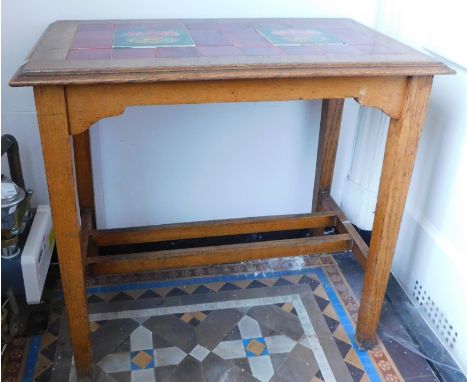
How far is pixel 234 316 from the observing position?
1647mm

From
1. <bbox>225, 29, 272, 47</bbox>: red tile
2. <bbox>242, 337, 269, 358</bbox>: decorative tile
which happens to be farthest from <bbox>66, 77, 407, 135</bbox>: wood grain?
<bbox>242, 337, 269, 358</bbox>: decorative tile

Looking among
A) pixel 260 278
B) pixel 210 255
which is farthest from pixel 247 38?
pixel 260 278

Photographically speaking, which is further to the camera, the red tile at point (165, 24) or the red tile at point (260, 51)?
the red tile at point (165, 24)

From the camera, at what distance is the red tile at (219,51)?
3.81 ft

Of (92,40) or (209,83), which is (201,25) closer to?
(92,40)

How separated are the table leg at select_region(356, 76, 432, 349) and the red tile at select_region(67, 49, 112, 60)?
701 mm

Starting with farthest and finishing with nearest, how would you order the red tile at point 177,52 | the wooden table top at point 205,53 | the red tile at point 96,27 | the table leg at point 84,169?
the table leg at point 84,169, the red tile at point 96,27, the red tile at point 177,52, the wooden table top at point 205,53

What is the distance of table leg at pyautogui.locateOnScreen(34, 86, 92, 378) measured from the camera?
1.05m

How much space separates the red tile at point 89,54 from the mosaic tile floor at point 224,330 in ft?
2.83

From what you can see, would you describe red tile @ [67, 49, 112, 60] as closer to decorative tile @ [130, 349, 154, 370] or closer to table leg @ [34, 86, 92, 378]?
table leg @ [34, 86, 92, 378]

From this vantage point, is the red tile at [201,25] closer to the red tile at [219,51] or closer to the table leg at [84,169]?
the red tile at [219,51]

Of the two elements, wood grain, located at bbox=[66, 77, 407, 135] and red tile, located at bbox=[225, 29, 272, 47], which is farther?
red tile, located at bbox=[225, 29, 272, 47]

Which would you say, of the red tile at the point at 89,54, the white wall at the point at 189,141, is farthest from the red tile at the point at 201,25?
the red tile at the point at 89,54

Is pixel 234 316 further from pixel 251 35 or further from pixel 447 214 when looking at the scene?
pixel 251 35
